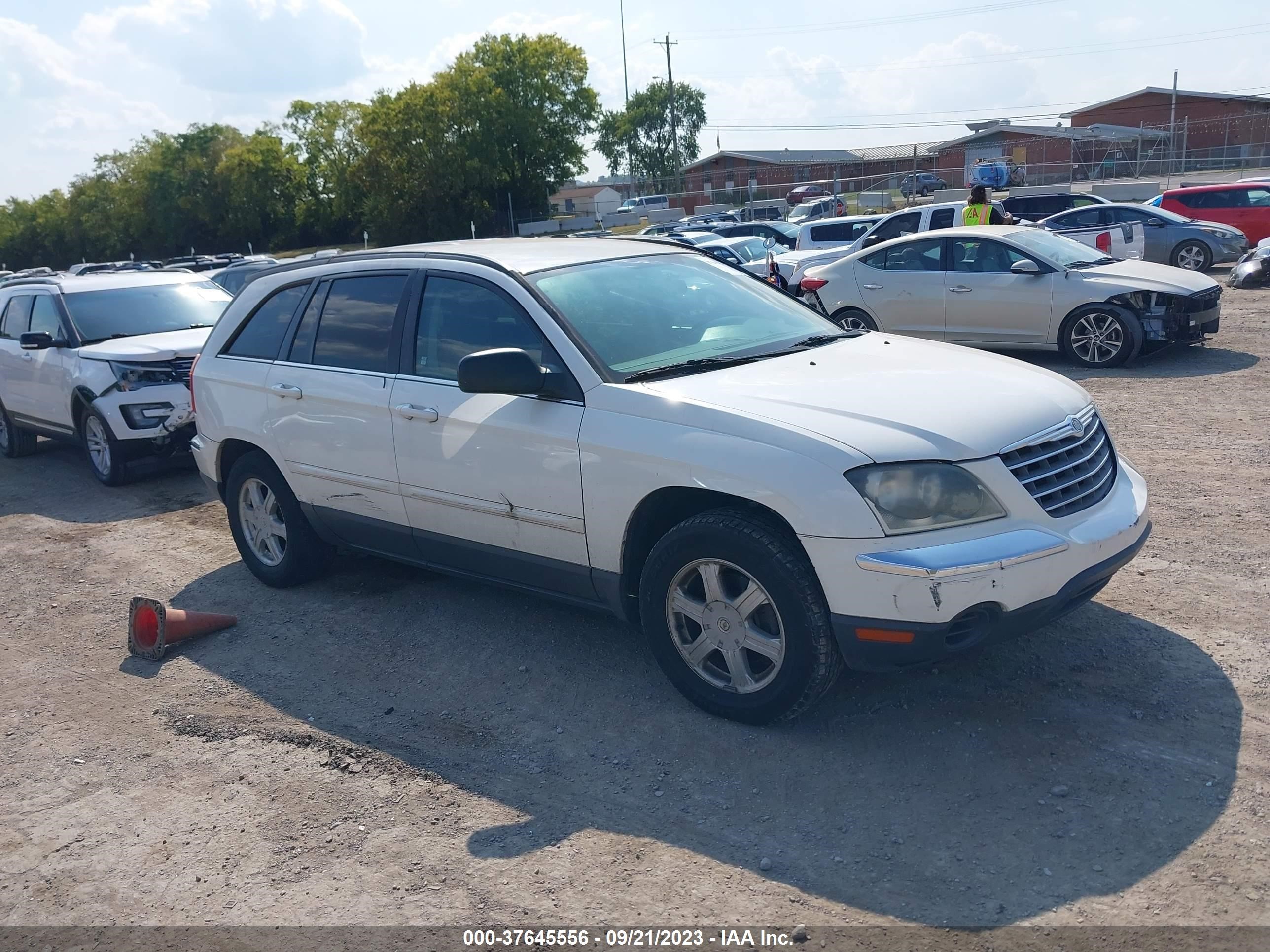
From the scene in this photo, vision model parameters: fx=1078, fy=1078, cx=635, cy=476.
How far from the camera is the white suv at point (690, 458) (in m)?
3.76

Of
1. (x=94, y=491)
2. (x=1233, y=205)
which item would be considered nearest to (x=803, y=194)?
(x=1233, y=205)

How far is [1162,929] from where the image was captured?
295 cm

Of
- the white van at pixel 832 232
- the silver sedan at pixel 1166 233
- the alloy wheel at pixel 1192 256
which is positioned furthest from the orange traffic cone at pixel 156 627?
the alloy wheel at pixel 1192 256

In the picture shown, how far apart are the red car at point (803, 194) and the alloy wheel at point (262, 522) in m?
43.3

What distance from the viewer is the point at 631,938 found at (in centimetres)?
314

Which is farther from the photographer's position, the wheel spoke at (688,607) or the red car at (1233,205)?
the red car at (1233,205)

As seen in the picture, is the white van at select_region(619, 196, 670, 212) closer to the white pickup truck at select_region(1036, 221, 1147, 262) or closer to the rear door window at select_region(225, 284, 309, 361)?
the white pickup truck at select_region(1036, 221, 1147, 262)

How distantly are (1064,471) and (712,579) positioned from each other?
139 centimetres

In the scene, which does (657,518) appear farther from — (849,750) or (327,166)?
(327,166)

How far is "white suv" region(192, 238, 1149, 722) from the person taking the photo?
376 cm

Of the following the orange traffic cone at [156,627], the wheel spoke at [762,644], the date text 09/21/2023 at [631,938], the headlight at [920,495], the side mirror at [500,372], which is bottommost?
the date text 09/21/2023 at [631,938]

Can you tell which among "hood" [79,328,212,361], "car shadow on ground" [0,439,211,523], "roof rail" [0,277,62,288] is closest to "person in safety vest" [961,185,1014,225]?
"hood" [79,328,212,361]

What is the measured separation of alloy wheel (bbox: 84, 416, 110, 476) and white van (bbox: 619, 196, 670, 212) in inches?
1769

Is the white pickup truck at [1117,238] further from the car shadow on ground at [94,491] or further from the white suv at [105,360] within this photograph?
the car shadow on ground at [94,491]
